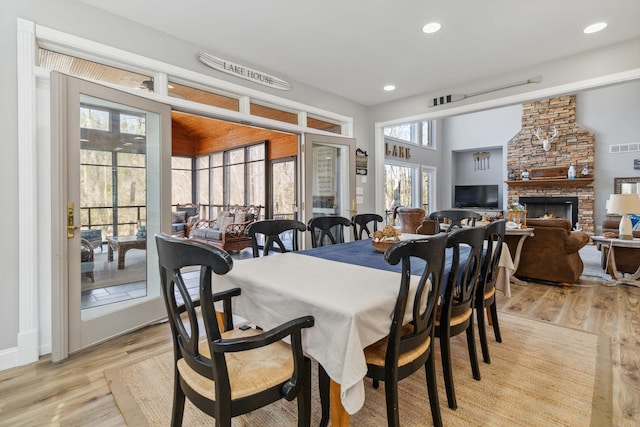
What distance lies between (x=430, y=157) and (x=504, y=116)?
2368mm

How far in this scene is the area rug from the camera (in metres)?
1.67

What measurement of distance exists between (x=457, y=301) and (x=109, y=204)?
2.81 metres

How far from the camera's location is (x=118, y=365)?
A: 7.34ft

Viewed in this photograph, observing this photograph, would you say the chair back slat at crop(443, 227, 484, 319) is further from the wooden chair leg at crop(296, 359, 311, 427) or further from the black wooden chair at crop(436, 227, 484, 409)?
the wooden chair leg at crop(296, 359, 311, 427)

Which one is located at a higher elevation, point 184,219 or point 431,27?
point 431,27

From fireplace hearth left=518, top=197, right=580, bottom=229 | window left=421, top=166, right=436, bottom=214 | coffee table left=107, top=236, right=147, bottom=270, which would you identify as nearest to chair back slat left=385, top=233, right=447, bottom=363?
coffee table left=107, top=236, right=147, bottom=270

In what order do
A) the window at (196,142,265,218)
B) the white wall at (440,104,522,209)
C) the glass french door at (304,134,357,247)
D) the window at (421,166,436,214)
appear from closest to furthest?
the glass french door at (304,134,357,247)
the window at (196,142,265,218)
the white wall at (440,104,522,209)
the window at (421,166,436,214)

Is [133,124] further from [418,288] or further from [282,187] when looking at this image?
[282,187]

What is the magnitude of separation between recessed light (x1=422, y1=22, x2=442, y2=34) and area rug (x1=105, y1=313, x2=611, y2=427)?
2.77 meters

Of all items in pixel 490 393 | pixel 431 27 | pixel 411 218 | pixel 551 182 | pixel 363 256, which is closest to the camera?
pixel 490 393

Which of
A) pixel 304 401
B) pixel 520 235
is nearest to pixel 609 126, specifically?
pixel 520 235

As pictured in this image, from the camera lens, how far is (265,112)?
155 inches

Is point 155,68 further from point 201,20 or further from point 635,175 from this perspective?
point 635,175

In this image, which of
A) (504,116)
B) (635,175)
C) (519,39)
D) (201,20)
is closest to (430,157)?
(504,116)
